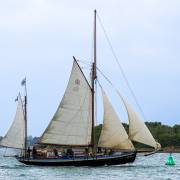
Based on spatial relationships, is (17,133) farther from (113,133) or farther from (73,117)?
(113,133)

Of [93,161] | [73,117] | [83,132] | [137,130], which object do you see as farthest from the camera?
[83,132]

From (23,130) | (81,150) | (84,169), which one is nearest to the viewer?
(84,169)

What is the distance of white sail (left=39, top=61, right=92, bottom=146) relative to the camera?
77312 millimetres

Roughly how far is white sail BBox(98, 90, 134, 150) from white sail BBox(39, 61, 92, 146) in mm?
2683

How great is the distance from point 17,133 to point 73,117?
9.82m

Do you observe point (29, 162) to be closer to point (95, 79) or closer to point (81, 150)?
point (81, 150)

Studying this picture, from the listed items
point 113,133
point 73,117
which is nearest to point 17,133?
point 73,117

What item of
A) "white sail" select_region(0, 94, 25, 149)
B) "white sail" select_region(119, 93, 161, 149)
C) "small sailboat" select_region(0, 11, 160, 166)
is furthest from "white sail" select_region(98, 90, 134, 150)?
"white sail" select_region(0, 94, 25, 149)

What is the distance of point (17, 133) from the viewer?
3327 inches

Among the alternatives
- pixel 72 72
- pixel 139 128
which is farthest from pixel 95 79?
pixel 139 128

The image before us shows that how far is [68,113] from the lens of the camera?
77312 millimetres

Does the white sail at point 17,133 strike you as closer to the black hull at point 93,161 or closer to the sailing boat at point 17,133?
the sailing boat at point 17,133

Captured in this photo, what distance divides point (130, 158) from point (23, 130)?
14223 mm

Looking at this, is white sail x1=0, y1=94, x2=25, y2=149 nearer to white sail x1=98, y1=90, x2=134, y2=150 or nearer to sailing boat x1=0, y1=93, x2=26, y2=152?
sailing boat x1=0, y1=93, x2=26, y2=152
